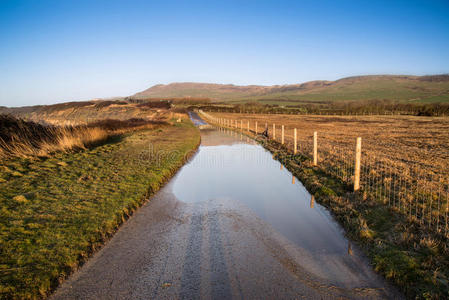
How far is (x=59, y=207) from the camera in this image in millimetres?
6816

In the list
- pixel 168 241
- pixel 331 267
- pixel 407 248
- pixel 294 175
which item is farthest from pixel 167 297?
pixel 294 175

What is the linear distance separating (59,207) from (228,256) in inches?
177

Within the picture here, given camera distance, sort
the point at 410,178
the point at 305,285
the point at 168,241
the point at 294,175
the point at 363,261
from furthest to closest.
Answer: the point at 294,175, the point at 410,178, the point at 168,241, the point at 363,261, the point at 305,285

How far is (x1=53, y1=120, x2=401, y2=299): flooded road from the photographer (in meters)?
4.16

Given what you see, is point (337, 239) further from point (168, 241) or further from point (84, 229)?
point (84, 229)

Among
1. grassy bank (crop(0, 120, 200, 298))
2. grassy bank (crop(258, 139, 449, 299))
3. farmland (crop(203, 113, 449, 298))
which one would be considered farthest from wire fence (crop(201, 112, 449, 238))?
grassy bank (crop(0, 120, 200, 298))

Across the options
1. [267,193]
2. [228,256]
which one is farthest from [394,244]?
[267,193]

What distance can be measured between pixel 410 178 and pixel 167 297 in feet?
29.6

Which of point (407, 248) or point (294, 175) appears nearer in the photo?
point (407, 248)

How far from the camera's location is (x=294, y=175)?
1191cm

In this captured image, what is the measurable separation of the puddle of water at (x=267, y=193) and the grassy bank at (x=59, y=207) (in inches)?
52.1

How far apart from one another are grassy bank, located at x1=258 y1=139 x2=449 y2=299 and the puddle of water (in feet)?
1.36

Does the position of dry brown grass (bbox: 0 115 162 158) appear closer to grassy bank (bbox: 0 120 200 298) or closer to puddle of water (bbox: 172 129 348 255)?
grassy bank (bbox: 0 120 200 298)

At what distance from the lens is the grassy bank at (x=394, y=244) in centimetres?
422
